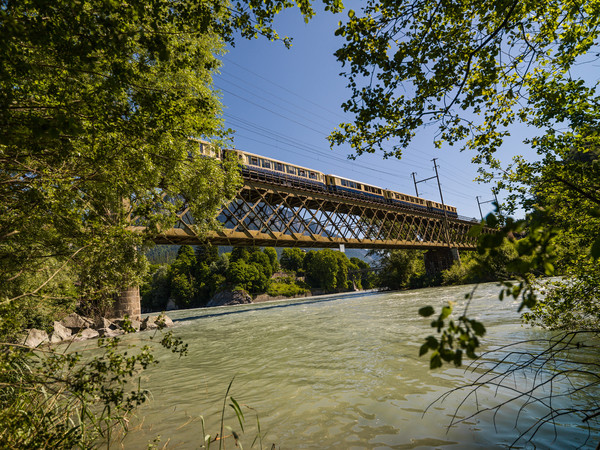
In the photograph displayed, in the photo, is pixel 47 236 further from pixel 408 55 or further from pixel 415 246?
pixel 415 246

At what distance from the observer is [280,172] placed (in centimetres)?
2559

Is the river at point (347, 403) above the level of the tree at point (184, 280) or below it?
below

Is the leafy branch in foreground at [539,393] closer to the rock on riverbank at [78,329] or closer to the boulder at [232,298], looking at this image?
the rock on riverbank at [78,329]

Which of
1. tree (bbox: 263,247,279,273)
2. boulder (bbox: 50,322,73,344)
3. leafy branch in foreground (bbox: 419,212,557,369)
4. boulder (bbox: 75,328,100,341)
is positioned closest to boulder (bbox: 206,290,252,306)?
tree (bbox: 263,247,279,273)

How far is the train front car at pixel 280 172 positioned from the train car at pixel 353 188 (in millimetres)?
1177

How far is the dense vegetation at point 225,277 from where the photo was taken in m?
65.0

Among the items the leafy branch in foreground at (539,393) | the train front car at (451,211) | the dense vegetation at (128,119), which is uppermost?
the train front car at (451,211)

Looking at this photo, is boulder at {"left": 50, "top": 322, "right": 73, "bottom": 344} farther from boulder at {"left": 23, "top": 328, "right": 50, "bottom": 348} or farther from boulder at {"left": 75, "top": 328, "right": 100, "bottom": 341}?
boulder at {"left": 75, "top": 328, "right": 100, "bottom": 341}

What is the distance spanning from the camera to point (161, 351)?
34.6 feet

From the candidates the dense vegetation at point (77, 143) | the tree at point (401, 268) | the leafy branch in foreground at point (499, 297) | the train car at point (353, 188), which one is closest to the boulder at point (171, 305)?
the tree at point (401, 268)

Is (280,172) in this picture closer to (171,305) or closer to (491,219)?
(491,219)

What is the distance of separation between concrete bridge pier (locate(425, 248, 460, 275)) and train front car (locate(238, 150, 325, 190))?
2497 centimetres

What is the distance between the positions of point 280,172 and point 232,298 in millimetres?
41280

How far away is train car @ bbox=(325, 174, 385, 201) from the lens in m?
31.1
